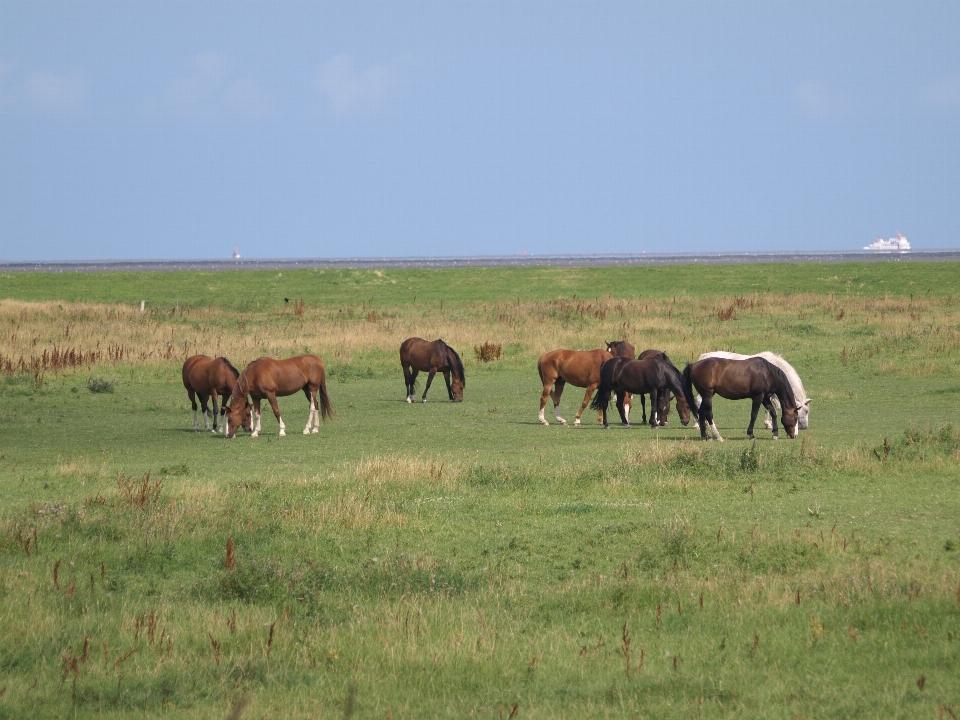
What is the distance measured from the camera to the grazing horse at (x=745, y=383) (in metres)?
18.8

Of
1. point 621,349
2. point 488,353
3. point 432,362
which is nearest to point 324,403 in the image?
point 432,362

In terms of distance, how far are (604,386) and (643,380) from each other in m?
0.94

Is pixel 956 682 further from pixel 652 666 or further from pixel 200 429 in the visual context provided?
pixel 200 429

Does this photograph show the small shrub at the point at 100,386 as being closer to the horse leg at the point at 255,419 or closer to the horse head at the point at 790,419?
the horse leg at the point at 255,419

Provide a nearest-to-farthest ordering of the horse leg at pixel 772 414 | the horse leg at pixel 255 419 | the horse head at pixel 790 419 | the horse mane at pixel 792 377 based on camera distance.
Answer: the horse head at pixel 790 419
the horse leg at pixel 772 414
the horse mane at pixel 792 377
the horse leg at pixel 255 419

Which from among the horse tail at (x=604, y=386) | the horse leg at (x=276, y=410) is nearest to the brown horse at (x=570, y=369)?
the horse tail at (x=604, y=386)

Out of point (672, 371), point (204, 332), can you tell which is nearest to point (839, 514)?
point (672, 371)

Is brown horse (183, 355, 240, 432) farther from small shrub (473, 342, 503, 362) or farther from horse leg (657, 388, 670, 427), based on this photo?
small shrub (473, 342, 503, 362)

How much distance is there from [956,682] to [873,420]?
15.1 meters

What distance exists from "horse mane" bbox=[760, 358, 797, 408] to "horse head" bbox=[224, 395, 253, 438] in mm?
9841

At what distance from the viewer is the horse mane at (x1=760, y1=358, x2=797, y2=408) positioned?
18769 mm

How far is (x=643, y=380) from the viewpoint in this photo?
2125 cm

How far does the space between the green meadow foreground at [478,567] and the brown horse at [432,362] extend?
2.09 metres

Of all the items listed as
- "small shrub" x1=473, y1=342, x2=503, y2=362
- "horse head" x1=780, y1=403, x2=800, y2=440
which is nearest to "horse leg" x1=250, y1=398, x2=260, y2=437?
"horse head" x1=780, y1=403, x2=800, y2=440
